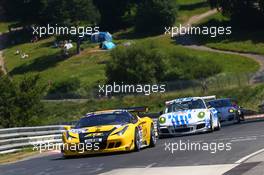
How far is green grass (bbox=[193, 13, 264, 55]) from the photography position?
292ft

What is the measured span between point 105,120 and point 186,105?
19.1 ft

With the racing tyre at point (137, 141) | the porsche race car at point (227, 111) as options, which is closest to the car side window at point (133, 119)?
the racing tyre at point (137, 141)

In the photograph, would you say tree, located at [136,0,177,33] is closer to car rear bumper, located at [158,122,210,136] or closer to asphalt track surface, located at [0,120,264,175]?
car rear bumper, located at [158,122,210,136]

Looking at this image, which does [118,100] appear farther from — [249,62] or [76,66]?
[76,66]

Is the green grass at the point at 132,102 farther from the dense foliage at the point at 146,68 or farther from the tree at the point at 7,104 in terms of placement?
the tree at the point at 7,104

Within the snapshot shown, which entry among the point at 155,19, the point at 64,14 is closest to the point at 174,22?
the point at 155,19

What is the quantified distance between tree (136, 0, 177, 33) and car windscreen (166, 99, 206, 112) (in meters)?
76.9

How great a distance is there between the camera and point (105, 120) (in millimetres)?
19797

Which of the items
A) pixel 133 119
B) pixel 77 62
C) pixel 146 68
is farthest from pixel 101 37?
pixel 133 119

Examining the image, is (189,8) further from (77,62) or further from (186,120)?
(186,120)

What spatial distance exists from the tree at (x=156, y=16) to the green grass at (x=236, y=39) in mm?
4498

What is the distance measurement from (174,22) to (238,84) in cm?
4332

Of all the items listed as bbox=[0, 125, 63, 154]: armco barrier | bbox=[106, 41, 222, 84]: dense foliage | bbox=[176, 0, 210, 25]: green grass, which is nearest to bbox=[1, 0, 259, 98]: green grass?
bbox=[176, 0, 210, 25]: green grass

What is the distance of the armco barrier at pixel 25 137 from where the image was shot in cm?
2539
